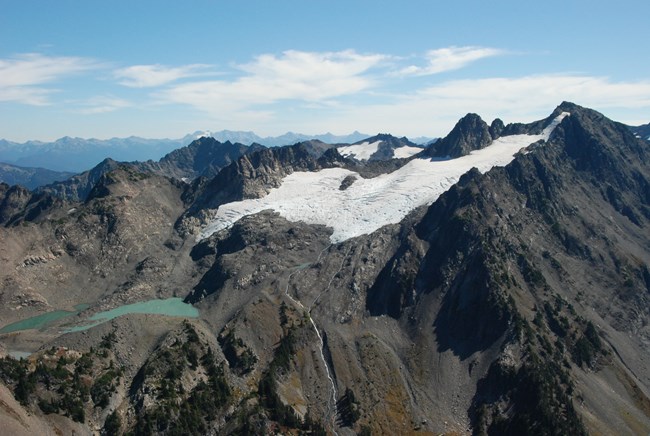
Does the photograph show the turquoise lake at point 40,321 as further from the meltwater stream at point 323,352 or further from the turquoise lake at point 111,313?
the meltwater stream at point 323,352

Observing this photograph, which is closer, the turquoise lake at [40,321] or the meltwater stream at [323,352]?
the meltwater stream at [323,352]

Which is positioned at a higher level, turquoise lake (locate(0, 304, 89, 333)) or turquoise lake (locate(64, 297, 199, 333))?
turquoise lake (locate(64, 297, 199, 333))

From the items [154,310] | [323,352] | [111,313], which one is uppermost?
[154,310]

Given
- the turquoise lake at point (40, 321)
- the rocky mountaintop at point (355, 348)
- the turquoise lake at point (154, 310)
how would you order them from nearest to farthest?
the rocky mountaintop at point (355, 348) → the turquoise lake at point (40, 321) → the turquoise lake at point (154, 310)

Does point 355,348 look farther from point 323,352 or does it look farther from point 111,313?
point 111,313

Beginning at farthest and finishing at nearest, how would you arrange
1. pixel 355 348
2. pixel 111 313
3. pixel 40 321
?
pixel 111 313 < pixel 40 321 < pixel 355 348

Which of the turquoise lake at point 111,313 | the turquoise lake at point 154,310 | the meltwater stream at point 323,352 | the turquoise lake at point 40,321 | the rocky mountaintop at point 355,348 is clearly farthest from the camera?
the turquoise lake at point 154,310

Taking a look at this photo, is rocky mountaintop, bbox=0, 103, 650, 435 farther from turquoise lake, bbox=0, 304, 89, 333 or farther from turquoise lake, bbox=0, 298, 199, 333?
turquoise lake, bbox=0, 298, 199, 333

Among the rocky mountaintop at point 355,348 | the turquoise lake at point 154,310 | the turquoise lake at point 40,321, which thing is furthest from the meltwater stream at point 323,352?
the turquoise lake at point 40,321

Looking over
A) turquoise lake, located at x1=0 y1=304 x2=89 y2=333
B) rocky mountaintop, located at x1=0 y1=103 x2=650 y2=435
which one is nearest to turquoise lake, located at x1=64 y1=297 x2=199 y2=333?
rocky mountaintop, located at x1=0 y1=103 x2=650 y2=435

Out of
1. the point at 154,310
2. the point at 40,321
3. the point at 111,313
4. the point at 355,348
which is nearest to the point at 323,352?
the point at 355,348

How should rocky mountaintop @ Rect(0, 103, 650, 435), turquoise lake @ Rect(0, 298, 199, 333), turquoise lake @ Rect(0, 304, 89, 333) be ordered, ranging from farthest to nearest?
turquoise lake @ Rect(0, 298, 199, 333)
turquoise lake @ Rect(0, 304, 89, 333)
rocky mountaintop @ Rect(0, 103, 650, 435)
